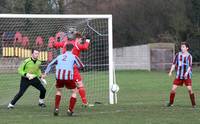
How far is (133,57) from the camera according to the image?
56.5 meters

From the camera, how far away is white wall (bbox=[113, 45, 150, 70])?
52.9m

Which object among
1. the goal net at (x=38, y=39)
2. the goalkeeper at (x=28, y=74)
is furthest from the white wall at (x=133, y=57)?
the goalkeeper at (x=28, y=74)

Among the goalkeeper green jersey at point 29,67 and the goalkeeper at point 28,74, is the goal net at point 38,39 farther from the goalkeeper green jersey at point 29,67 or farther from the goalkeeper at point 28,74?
the goalkeeper green jersey at point 29,67

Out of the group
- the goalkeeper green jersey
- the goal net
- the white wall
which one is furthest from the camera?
the white wall

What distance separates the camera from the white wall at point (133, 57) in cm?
5289

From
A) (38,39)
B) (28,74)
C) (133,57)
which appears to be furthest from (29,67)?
(133,57)

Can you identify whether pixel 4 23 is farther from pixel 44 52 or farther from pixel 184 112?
pixel 184 112

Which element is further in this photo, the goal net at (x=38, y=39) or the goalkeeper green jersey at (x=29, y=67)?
the goal net at (x=38, y=39)

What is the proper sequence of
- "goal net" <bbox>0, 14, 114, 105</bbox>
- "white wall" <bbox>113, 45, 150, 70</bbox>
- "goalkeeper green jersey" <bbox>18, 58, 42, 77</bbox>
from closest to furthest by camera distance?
"goalkeeper green jersey" <bbox>18, 58, 42, 77</bbox> → "goal net" <bbox>0, 14, 114, 105</bbox> → "white wall" <bbox>113, 45, 150, 70</bbox>

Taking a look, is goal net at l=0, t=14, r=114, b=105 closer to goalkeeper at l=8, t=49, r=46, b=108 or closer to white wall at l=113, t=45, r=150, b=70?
goalkeeper at l=8, t=49, r=46, b=108

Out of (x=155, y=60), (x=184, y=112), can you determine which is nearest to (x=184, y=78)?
(x=184, y=112)

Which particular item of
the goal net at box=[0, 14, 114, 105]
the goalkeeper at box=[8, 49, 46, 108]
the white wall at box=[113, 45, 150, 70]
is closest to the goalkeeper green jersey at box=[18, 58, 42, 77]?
the goalkeeper at box=[8, 49, 46, 108]

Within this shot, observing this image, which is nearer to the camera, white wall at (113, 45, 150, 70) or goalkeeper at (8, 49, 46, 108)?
goalkeeper at (8, 49, 46, 108)

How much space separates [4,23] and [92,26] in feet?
10.9
